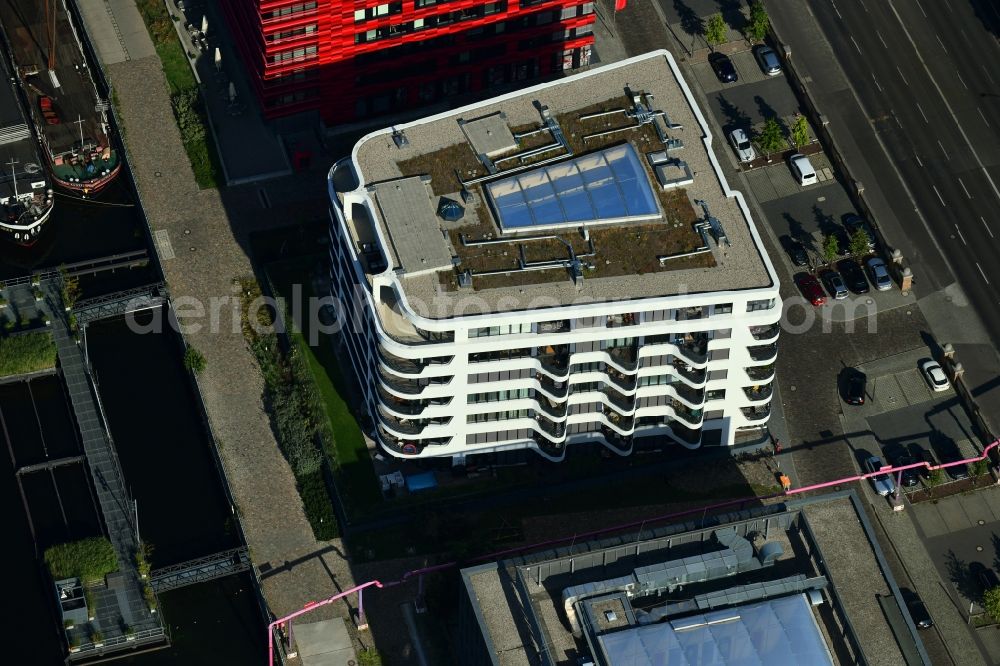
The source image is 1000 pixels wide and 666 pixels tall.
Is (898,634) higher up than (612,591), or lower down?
lower down

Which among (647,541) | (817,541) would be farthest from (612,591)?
(817,541)

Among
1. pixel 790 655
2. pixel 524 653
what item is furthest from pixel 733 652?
pixel 524 653

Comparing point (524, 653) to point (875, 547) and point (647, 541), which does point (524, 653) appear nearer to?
point (647, 541)

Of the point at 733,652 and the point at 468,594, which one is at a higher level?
the point at 468,594

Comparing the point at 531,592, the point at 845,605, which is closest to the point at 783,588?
the point at 845,605
